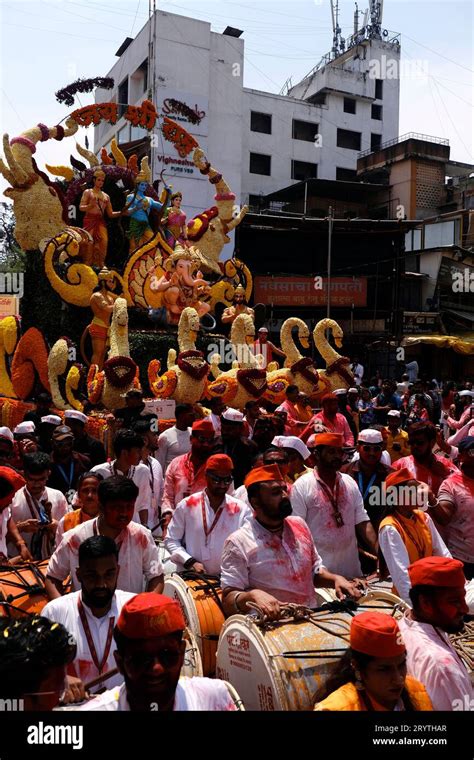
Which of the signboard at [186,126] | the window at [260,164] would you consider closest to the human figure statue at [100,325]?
the signboard at [186,126]

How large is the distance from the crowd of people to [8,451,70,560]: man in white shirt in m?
0.01

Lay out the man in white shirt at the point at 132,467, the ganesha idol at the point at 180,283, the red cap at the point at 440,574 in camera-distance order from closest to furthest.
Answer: the red cap at the point at 440,574, the man in white shirt at the point at 132,467, the ganesha idol at the point at 180,283

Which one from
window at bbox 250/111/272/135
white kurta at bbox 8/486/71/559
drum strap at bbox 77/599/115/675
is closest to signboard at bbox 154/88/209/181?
window at bbox 250/111/272/135

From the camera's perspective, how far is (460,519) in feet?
17.0

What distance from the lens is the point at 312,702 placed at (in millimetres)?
3113

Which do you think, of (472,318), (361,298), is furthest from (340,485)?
(472,318)

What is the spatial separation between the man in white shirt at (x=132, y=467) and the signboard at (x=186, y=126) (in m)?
25.2

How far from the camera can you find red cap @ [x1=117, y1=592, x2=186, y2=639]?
7.86ft

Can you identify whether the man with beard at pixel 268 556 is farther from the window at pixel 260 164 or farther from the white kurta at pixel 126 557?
the window at pixel 260 164

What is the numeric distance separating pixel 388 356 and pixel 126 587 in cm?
2320

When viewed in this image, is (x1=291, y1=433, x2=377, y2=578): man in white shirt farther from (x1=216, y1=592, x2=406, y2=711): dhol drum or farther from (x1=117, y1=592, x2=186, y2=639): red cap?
(x1=117, y1=592, x2=186, y2=639): red cap

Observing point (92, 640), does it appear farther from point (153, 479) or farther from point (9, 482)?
point (153, 479)

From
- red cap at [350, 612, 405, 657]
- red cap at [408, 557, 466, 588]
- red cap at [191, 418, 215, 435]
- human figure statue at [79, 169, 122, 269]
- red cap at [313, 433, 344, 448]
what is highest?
human figure statue at [79, 169, 122, 269]

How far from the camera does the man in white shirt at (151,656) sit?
238 cm
